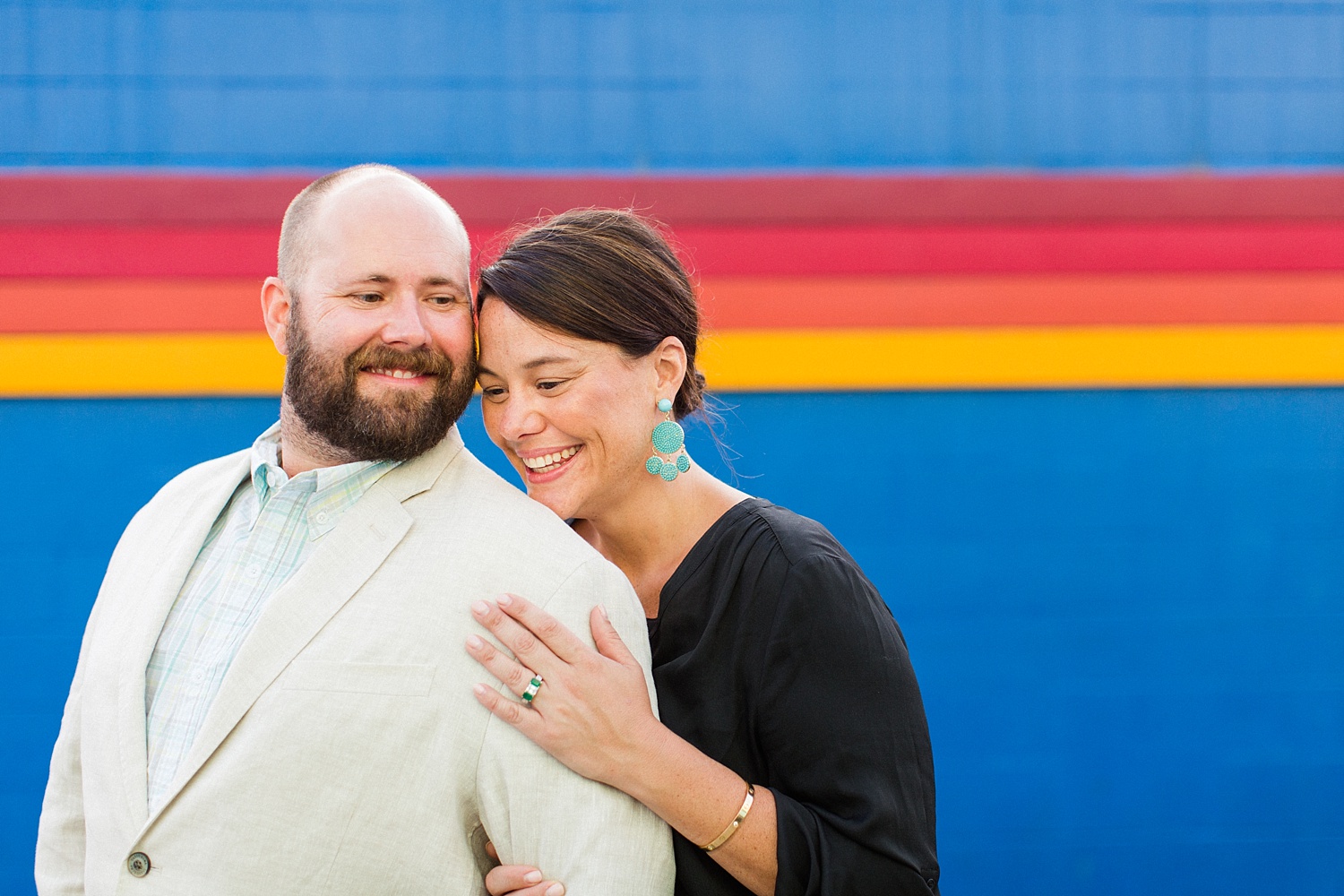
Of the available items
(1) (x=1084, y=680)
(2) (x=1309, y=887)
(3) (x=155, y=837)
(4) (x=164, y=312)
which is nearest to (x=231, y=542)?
(3) (x=155, y=837)

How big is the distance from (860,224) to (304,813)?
74.1 inches

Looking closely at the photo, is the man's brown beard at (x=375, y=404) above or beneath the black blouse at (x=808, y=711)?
above

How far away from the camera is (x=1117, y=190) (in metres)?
2.61

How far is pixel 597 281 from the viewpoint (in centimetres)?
165

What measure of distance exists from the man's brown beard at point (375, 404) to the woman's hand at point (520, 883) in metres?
0.60

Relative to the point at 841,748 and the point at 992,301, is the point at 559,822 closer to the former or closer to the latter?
the point at 841,748

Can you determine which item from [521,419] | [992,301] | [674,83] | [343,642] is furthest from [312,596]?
[992,301]

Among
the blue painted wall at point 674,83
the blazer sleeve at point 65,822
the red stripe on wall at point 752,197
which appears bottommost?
the blazer sleeve at point 65,822

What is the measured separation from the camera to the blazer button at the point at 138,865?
4.43 ft

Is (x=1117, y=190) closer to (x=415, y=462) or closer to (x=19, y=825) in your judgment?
(x=415, y=462)

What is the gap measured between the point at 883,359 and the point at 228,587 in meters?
1.64

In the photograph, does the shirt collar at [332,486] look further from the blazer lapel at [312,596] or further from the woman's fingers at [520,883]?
the woman's fingers at [520,883]

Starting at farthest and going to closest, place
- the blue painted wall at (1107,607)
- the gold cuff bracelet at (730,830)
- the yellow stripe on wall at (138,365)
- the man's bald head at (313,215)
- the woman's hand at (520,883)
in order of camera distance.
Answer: the blue painted wall at (1107,607) < the yellow stripe on wall at (138,365) < the man's bald head at (313,215) < the gold cuff bracelet at (730,830) < the woman's hand at (520,883)

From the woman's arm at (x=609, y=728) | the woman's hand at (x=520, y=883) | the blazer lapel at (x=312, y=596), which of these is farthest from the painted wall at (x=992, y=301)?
the woman's hand at (x=520, y=883)
